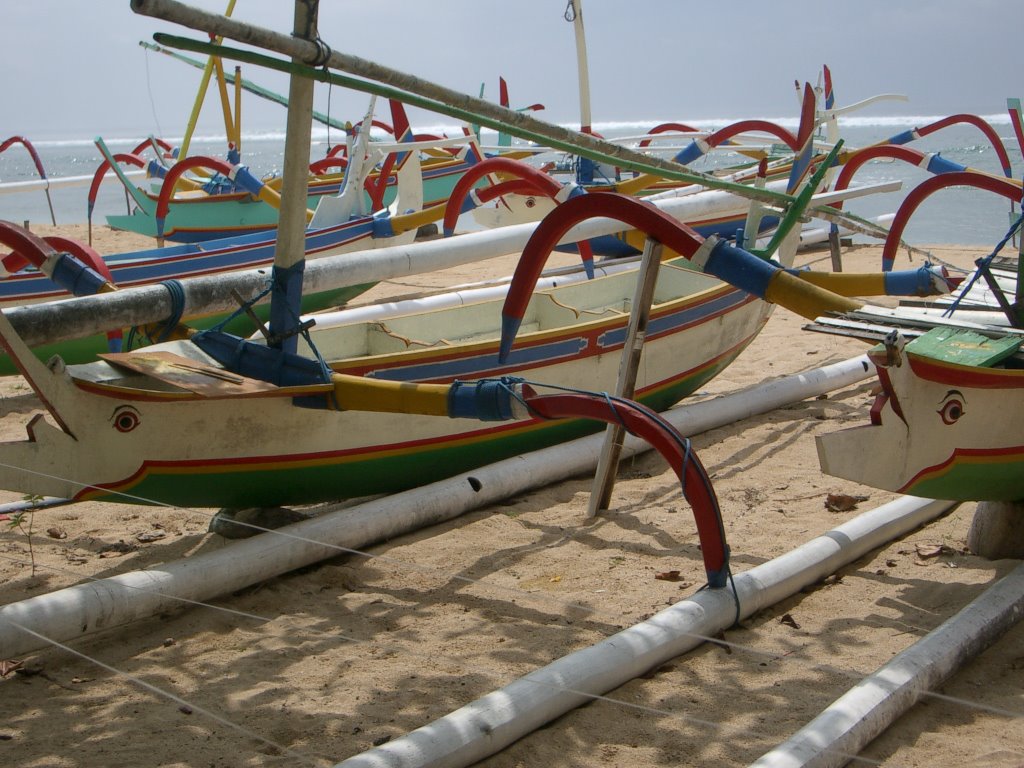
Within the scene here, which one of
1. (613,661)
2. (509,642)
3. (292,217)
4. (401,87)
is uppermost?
(401,87)

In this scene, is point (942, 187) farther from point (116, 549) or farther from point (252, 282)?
point (116, 549)

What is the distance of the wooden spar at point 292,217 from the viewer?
4398 millimetres

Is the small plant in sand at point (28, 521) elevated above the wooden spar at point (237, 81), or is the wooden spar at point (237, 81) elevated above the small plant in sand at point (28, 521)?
the wooden spar at point (237, 81)

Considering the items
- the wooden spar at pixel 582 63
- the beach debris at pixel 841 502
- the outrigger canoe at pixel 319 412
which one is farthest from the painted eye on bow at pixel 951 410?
the wooden spar at pixel 582 63

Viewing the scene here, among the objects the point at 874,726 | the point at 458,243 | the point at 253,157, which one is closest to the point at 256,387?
the point at 458,243

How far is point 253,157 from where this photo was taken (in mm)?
67938

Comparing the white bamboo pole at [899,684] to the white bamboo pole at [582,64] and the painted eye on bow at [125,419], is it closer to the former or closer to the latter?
the painted eye on bow at [125,419]

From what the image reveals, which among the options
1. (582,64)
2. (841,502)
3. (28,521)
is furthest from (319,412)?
(582,64)

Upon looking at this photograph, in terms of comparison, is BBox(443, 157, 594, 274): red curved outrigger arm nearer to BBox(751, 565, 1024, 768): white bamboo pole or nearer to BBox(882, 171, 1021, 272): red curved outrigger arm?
BBox(882, 171, 1021, 272): red curved outrigger arm

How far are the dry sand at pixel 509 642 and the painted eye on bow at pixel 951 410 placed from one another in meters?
0.74

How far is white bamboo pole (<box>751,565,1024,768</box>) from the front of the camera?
3027 millimetres

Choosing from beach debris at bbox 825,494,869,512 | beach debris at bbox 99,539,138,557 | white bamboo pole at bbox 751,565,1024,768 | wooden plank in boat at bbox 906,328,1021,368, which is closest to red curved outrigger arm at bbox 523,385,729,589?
white bamboo pole at bbox 751,565,1024,768

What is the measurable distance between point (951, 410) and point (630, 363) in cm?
157

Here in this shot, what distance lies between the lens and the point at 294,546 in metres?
4.51
